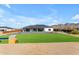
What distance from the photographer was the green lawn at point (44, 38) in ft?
6.46

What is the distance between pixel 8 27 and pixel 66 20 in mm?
595

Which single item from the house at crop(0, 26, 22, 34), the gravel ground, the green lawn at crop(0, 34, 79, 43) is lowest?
the gravel ground

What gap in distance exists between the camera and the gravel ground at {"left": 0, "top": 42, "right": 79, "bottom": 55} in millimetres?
1941

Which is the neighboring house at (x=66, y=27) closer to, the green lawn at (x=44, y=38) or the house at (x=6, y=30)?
the green lawn at (x=44, y=38)

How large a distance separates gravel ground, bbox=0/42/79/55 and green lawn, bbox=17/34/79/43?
0.11ft

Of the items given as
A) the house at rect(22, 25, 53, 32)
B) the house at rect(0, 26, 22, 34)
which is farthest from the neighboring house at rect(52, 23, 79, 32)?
the house at rect(0, 26, 22, 34)

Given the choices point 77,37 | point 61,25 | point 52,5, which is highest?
point 52,5

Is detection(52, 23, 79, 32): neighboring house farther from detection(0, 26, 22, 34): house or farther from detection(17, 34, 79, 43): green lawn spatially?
detection(0, 26, 22, 34): house

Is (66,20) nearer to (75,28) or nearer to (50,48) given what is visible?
(75,28)

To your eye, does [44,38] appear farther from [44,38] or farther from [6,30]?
[6,30]

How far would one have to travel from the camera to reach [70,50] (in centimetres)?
195

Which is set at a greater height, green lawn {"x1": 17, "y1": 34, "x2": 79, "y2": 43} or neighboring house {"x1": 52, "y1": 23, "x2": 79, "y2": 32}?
neighboring house {"x1": 52, "y1": 23, "x2": 79, "y2": 32}

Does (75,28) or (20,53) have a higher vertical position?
(75,28)
